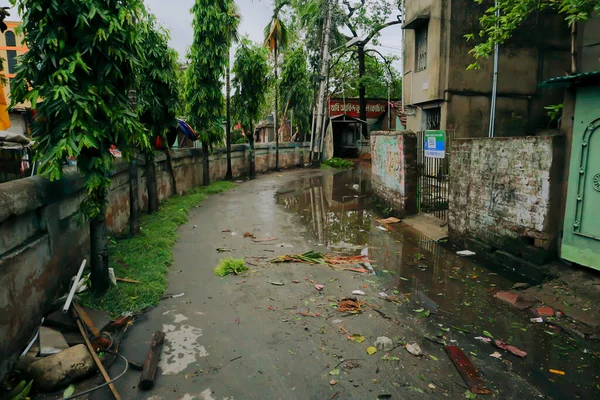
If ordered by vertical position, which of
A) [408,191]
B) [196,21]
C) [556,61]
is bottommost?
[408,191]

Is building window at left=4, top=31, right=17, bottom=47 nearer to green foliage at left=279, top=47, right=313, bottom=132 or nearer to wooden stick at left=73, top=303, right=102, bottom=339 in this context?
green foliage at left=279, top=47, right=313, bottom=132

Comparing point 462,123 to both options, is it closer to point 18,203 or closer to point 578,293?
point 578,293

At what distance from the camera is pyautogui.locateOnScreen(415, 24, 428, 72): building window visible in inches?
555

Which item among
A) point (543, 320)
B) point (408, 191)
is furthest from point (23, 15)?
point (408, 191)

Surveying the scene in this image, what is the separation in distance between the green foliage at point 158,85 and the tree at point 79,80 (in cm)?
506

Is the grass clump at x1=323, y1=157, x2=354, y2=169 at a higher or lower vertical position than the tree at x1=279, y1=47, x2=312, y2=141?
lower

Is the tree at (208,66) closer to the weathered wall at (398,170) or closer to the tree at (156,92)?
the tree at (156,92)

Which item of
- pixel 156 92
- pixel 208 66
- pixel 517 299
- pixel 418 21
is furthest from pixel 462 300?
pixel 208 66

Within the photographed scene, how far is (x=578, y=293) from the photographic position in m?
5.02

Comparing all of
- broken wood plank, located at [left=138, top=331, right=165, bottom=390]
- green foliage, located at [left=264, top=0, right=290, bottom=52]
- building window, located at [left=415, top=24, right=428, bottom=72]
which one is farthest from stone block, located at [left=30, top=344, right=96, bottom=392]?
green foliage, located at [left=264, top=0, right=290, bottom=52]

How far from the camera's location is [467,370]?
3.64 metres

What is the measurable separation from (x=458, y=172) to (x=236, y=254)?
4671 mm

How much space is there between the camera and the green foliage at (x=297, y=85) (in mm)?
22906

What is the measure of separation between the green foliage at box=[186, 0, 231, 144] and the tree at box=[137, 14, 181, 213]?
444 cm
